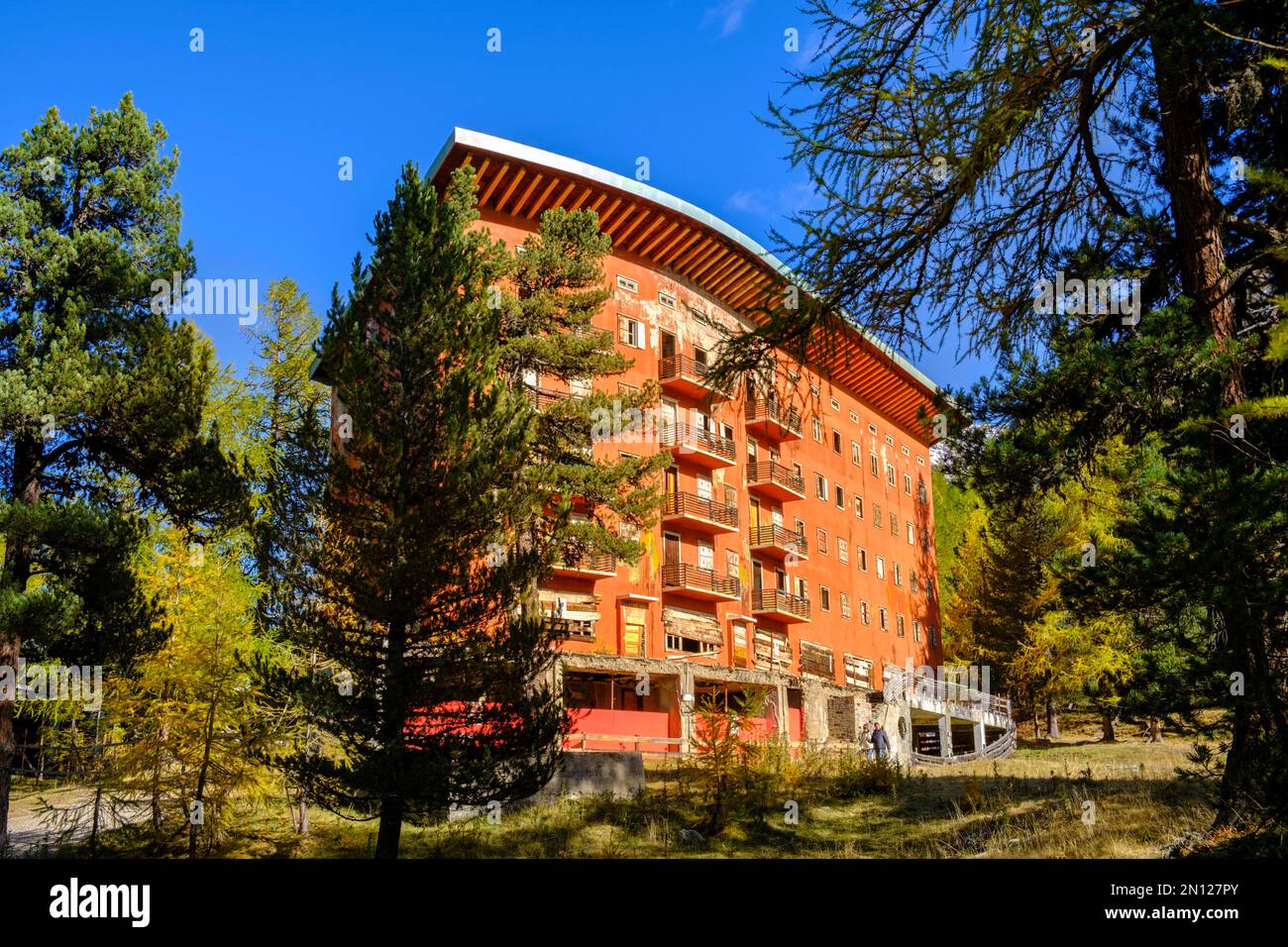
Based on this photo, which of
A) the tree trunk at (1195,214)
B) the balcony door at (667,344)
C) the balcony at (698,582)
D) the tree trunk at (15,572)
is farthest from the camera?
the balcony door at (667,344)

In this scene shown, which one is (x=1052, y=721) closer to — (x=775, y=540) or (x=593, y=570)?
(x=775, y=540)

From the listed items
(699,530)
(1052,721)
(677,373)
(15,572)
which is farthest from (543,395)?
(1052,721)

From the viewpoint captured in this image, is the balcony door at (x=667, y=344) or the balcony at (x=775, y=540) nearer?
the balcony door at (x=667, y=344)

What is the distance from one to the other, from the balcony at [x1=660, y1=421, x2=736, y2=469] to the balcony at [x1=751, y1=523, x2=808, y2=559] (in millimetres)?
4042

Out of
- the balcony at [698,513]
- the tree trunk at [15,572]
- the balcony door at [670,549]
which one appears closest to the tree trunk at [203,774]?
the tree trunk at [15,572]

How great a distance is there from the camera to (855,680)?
50.1 m

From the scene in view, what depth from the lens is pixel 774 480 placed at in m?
44.5

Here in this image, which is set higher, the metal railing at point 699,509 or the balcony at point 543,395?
the balcony at point 543,395

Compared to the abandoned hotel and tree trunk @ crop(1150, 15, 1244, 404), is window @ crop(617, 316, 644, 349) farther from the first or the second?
tree trunk @ crop(1150, 15, 1244, 404)

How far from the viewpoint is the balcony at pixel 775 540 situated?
43.7 meters

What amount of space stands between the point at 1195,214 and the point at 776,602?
106 ft

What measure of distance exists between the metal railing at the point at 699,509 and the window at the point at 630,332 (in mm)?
6428
